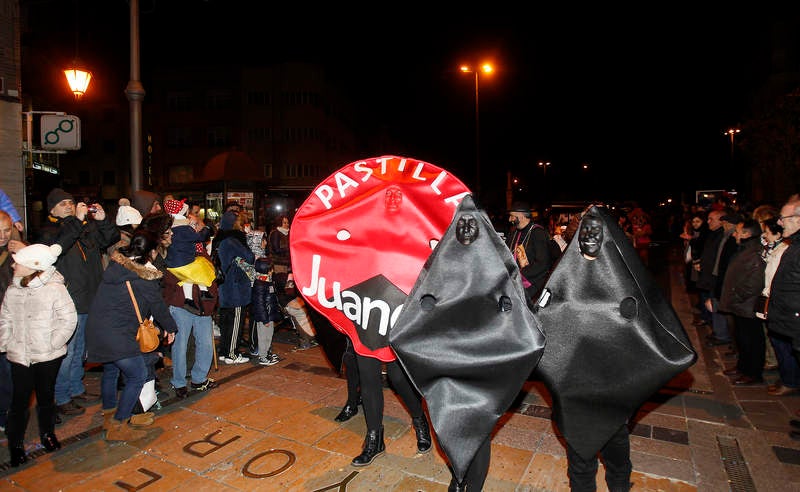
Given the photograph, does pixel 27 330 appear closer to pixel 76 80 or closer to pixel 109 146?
pixel 76 80

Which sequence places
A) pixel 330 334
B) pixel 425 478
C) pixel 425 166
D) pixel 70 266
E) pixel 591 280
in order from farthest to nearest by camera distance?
pixel 70 266
pixel 330 334
pixel 425 166
pixel 425 478
pixel 591 280

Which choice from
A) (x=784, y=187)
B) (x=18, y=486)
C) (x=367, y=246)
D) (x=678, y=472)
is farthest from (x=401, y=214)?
(x=784, y=187)

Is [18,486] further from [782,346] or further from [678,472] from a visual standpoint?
[782,346]

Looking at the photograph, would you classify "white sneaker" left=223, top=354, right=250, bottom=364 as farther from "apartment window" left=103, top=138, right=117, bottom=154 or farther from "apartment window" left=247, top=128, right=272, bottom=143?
"apartment window" left=103, top=138, right=117, bottom=154

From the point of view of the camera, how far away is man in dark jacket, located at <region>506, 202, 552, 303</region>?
644 cm

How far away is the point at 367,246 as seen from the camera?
3939 millimetres

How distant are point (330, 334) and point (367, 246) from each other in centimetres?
124

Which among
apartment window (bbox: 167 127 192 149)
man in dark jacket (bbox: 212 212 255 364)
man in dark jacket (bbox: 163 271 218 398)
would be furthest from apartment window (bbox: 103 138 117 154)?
man in dark jacket (bbox: 163 271 218 398)

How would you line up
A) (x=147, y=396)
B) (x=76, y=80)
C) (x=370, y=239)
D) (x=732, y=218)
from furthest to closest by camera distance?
(x=76, y=80)
(x=732, y=218)
(x=147, y=396)
(x=370, y=239)

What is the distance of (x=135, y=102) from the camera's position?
26.8ft

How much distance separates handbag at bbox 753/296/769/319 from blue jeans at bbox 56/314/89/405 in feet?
24.4

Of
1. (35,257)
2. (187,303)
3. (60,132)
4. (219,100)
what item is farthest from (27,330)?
(219,100)

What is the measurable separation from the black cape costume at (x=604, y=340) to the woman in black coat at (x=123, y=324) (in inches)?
142

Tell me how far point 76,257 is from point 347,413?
138 inches
